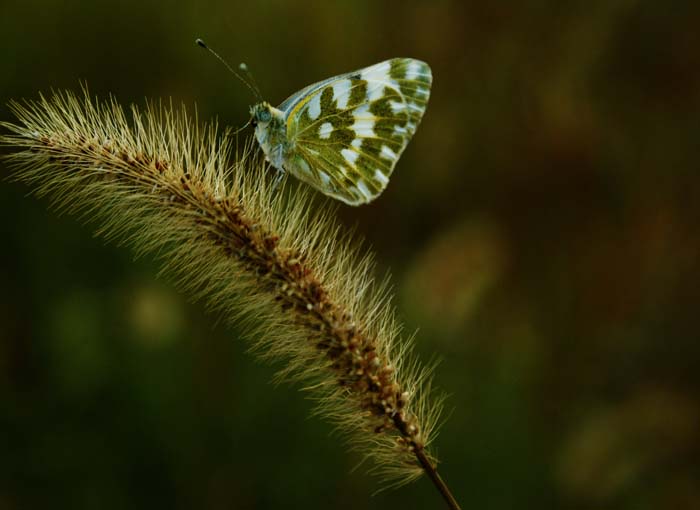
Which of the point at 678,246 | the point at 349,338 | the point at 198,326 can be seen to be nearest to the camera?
the point at 349,338

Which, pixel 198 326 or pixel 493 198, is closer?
pixel 198 326

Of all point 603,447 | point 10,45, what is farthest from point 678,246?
point 10,45

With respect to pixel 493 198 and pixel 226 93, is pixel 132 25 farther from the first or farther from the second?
pixel 493 198

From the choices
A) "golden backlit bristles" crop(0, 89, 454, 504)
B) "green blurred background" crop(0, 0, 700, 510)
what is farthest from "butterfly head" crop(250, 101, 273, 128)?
"green blurred background" crop(0, 0, 700, 510)

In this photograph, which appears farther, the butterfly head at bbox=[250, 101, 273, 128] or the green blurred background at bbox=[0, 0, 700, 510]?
the green blurred background at bbox=[0, 0, 700, 510]

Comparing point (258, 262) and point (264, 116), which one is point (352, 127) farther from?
point (258, 262)

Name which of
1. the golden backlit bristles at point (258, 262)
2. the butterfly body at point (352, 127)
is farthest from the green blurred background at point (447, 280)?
the golden backlit bristles at point (258, 262)

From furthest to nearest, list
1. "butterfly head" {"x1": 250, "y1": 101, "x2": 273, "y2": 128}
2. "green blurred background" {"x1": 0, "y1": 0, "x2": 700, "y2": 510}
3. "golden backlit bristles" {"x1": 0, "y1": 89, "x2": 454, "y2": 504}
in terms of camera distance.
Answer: "green blurred background" {"x1": 0, "y1": 0, "x2": 700, "y2": 510}, "butterfly head" {"x1": 250, "y1": 101, "x2": 273, "y2": 128}, "golden backlit bristles" {"x1": 0, "y1": 89, "x2": 454, "y2": 504}

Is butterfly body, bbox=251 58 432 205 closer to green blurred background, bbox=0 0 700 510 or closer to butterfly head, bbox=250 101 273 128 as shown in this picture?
butterfly head, bbox=250 101 273 128
